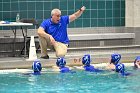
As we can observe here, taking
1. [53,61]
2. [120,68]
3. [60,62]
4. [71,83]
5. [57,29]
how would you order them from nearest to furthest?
[71,83] → [120,68] → [60,62] → [53,61] → [57,29]

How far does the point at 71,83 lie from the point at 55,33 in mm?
2860

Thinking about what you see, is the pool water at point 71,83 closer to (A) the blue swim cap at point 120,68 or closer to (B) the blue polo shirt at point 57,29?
(A) the blue swim cap at point 120,68

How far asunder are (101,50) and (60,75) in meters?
3.56

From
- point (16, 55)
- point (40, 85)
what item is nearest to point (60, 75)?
point (40, 85)

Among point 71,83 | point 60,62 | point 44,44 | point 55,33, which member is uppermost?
point 55,33

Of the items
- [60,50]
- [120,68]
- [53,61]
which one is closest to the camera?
[120,68]

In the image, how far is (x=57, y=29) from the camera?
10.5 m

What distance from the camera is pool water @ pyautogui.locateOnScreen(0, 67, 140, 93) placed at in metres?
7.20

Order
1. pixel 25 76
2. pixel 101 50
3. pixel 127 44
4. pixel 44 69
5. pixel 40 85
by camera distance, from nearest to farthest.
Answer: pixel 40 85 < pixel 25 76 < pixel 44 69 < pixel 101 50 < pixel 127 44

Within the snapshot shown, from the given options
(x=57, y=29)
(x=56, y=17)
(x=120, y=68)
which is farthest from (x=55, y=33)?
(x=120, y=68)

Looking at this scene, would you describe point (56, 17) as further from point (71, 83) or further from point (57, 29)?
point (71, 83)

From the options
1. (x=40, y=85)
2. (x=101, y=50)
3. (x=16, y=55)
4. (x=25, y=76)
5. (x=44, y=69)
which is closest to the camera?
(x=40, y=85)

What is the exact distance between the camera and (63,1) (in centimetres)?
1359

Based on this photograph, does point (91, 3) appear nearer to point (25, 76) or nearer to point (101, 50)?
point (101, 50)
